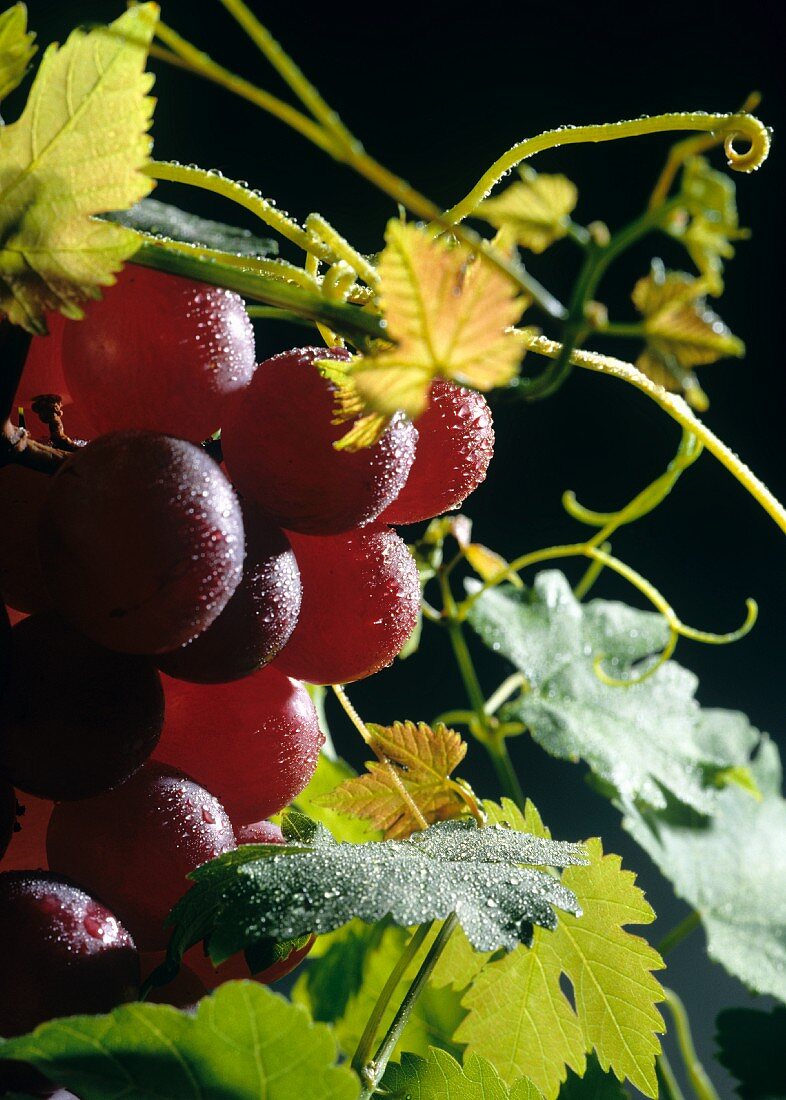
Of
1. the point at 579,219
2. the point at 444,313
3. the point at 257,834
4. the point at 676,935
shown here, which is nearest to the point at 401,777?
the point at 257,834

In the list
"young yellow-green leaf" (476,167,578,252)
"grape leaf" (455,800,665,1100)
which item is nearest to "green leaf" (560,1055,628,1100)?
"grape leaf" (455,800,665,1100)

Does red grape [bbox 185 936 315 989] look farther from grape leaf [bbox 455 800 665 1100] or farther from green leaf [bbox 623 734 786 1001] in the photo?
green leaf [bbox 623 734 786 1001]

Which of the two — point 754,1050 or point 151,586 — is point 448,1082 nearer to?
point 151,586

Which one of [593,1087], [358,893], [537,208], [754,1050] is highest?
[537,208]

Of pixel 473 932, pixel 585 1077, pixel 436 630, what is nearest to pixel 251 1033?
pixel 473 932

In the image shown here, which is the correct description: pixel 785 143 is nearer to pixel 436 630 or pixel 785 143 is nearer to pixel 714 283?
pixel 436 630

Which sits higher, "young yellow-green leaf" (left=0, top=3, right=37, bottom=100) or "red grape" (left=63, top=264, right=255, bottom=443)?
"young yellow-green leaf" (left=0, top=3, right=37, bottom=100)

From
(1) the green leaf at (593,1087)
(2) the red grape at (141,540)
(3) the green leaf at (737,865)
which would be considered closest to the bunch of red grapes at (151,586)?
(2) the red grape at (141,540)

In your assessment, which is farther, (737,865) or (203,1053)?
(737,865)
